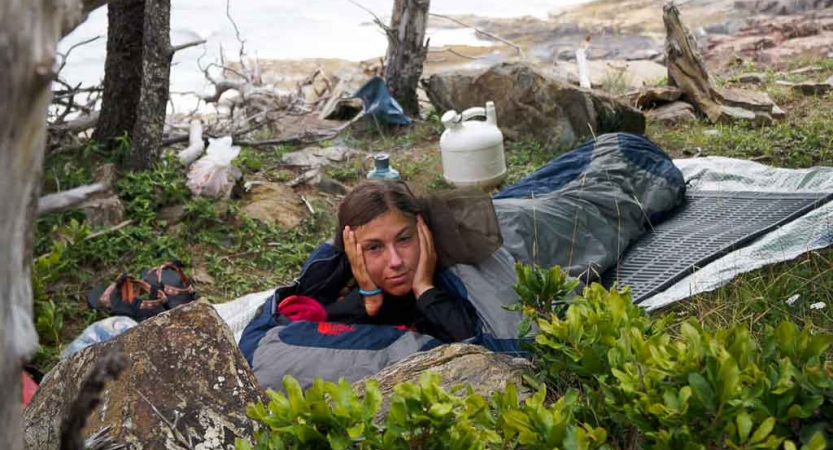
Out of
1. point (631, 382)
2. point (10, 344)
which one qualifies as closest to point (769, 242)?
point (631, 382)

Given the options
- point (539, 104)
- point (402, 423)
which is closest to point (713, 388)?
point (402, 423)

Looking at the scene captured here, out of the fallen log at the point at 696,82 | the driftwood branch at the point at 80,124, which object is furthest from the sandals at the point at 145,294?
the fallen log at the point at 696,82

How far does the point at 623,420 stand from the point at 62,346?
10.4 feet

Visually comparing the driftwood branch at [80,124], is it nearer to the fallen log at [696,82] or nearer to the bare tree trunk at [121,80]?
the bare tree trunk at [121,80]

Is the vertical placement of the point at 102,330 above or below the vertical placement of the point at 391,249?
below

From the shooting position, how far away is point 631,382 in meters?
1.74

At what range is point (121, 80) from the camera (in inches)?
237

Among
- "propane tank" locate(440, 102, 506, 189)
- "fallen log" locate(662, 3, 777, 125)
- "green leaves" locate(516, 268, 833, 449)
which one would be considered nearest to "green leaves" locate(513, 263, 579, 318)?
"green leaves" locate(516, 268, 833, 449)

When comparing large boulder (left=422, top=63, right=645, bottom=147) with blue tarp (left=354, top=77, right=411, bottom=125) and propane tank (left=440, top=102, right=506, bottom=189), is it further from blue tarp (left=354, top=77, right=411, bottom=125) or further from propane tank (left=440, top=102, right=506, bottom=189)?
propane tank (left=440, top=102, right=506, bottom=189)

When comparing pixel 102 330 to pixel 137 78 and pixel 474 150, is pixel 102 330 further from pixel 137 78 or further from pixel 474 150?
pixel 474 150

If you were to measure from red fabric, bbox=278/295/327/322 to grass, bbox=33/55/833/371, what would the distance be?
0.66m

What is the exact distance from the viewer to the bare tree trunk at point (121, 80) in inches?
234

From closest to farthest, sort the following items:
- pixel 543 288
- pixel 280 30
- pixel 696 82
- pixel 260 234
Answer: pixel 543 288 < pixel 260 234 < pixel 696 82 < pixel 280 30

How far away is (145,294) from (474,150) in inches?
91.8
